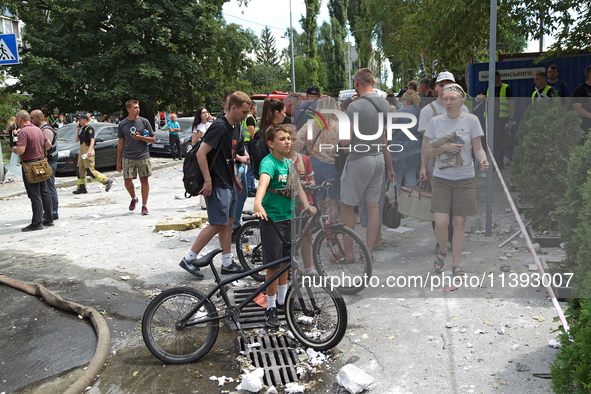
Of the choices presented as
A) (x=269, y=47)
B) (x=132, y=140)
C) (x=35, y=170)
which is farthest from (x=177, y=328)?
(x=269, y=47)

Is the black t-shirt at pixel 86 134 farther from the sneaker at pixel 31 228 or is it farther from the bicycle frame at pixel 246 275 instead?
the bicycle frame at pixel 246 275

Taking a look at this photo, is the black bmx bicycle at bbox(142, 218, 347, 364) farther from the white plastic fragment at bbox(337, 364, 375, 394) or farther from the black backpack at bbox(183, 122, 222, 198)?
the black backpack at bbox(183, 122, 222, 198)

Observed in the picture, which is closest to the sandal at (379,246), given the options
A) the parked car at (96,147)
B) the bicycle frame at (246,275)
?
the bicycle frame at (246,275)

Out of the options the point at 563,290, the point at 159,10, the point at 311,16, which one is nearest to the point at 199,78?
the point at 159,10

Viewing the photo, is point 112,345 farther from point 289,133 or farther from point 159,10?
point 159,10

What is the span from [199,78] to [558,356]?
1047 inches

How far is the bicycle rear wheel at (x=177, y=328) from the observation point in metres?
4.10

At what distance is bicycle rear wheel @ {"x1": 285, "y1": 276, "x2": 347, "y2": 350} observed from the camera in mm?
3988

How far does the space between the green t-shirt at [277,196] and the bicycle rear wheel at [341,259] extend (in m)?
0.37

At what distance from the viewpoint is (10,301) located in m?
5.54

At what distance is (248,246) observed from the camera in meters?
6.21

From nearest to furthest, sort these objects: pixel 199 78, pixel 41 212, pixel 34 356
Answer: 1. pixel 34 356
2. pixel 41 212
3. pixel 199 78

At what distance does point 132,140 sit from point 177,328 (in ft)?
19.8

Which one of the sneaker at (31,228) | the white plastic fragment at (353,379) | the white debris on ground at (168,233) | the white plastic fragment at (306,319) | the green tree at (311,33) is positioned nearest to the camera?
the white plastic fragment at (353,379)
